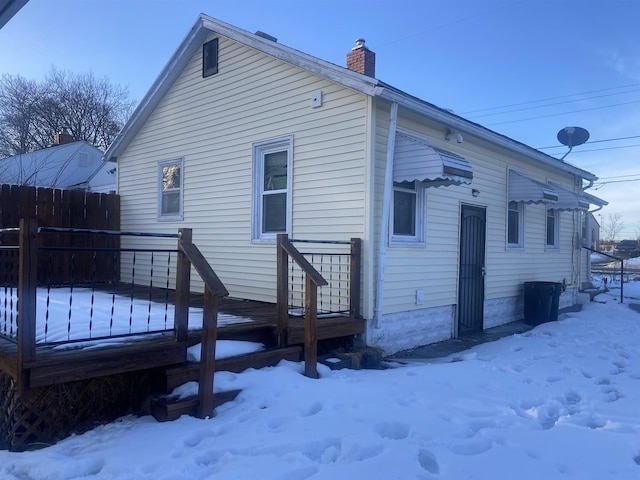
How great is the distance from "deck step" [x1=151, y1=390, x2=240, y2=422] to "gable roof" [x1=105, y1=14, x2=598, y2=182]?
13.2 ft

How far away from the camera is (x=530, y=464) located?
126 inches

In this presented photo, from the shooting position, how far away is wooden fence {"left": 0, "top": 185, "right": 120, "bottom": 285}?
8.72 metres

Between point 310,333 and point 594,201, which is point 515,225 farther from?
point 310,333

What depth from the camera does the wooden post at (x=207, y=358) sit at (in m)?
4.09

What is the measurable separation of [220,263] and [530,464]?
20.1 ft

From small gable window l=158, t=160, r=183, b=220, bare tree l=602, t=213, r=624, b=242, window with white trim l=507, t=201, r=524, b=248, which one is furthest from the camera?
bare tree l=602, t=213, r=624, b=242

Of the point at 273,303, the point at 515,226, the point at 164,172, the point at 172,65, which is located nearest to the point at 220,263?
the point at 273,303

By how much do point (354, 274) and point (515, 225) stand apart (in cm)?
535

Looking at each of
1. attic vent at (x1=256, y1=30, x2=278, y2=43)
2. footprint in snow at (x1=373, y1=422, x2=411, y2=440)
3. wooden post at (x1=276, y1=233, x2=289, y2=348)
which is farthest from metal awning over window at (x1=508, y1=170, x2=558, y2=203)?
footprint in snow at (x1=373, y1=422, x2=411, y2=440)

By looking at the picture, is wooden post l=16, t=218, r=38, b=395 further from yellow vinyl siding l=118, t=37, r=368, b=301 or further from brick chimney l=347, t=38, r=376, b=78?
brick chimney l=347, t=38, r=376, b=78

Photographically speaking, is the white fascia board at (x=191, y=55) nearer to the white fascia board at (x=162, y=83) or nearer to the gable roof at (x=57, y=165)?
the white fascia board at (x=162, y=83)

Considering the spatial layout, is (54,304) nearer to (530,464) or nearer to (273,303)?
(273,303)

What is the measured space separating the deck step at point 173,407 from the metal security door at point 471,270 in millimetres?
5290

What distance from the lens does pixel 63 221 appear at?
30.8 ft
